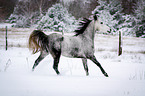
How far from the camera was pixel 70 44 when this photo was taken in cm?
371

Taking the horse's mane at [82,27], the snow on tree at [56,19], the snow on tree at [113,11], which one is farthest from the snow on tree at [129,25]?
the horse's mane at [82,27]

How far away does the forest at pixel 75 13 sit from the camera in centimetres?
1833

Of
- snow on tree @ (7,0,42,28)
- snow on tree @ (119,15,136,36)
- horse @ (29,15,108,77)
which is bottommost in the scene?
horse @ (29,15,108,77)

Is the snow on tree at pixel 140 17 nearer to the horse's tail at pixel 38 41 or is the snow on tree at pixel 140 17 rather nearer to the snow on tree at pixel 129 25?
the snow on tree at pixel 129 25

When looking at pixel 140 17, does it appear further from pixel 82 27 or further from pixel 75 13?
pixel 82 27

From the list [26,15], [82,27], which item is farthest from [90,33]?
[26,15]

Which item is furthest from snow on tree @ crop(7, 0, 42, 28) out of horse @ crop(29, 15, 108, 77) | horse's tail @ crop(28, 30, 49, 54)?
horse @ crop(29, 15, 108, 77)

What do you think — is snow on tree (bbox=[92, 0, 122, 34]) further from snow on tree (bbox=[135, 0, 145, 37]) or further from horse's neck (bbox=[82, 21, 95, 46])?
horse's neck (bbox=[82, 21, 95, 46])

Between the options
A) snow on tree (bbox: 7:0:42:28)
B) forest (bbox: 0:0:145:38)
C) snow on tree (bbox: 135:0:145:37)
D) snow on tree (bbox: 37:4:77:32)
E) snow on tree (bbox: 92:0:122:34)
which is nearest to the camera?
snow on tree (bbox: 37:4:77:32)

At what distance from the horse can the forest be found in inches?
479

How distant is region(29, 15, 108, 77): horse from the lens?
12.1 feet

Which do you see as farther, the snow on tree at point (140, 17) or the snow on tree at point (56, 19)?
the snow on tree at point (140, 17)

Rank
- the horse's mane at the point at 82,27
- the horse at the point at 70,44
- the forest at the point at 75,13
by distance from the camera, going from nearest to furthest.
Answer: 1. the horse at the point at 70,44
2. the horse's mane at the point at 82,27
3. the forest at the point at 75,13

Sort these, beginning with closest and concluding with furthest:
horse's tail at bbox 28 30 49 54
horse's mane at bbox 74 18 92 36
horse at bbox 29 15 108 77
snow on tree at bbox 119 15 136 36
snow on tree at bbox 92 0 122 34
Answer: horse at bbox 29 15 108 77, horse's tail at bbox 28 30 49 54, horse's mane at bbox 74 18 92 36, snow on tree at bbox 119 15 136 36, snow on tree at bbox 92 0 122 34
